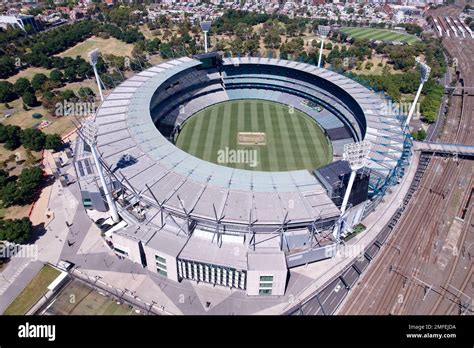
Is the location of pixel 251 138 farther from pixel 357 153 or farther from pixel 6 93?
pixel 6 93

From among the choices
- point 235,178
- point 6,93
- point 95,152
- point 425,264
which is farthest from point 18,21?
point 425,264

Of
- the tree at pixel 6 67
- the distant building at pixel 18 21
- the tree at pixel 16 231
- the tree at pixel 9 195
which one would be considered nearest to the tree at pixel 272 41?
the tree at pixel 6 67

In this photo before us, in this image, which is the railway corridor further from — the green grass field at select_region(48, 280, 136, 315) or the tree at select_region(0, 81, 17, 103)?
the tree at select_region(0, 81, 17, 103)

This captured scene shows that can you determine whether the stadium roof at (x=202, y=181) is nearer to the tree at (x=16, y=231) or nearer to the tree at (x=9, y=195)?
the tree at (x=16, y=231)

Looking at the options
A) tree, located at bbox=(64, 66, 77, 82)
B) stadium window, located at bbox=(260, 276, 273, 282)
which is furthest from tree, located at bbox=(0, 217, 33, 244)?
tree, located at bbox=(64, 66, 77, 82)

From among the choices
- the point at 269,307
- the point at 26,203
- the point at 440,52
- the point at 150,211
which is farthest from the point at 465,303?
the point at 440,52

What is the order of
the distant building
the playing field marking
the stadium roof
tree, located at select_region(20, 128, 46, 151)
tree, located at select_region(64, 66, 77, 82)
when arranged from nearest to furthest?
the stadium roof, tree, located at select_region(20, 128, 46, 151), the playing field marking, tree, located at select_region(64, 66, 77, 82), the distant building

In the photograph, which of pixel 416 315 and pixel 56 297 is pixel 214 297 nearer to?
pixel 56 297
